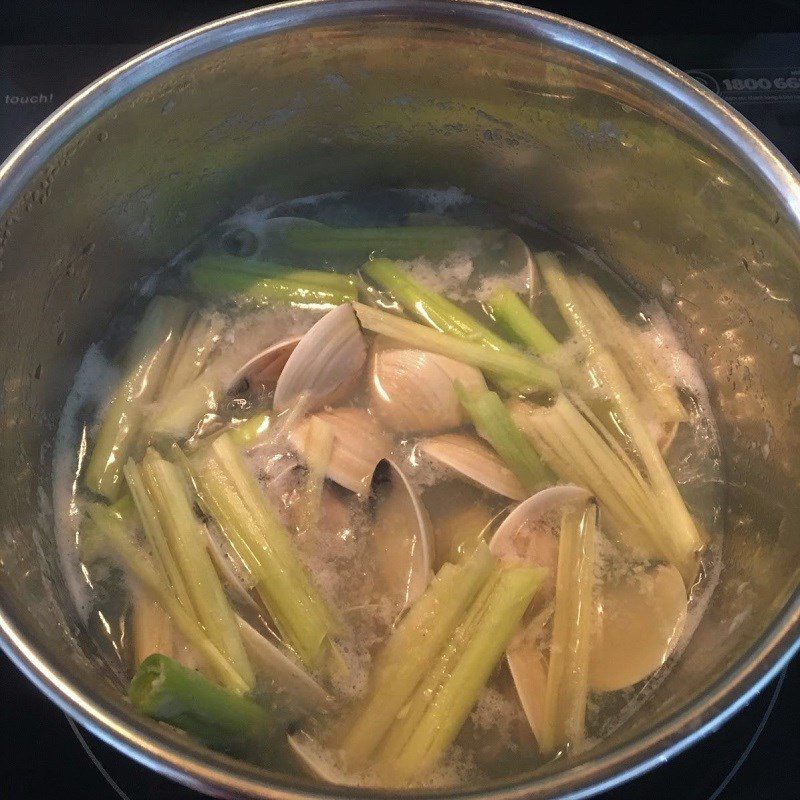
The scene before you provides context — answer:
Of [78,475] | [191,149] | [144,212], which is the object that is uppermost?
[191,149]

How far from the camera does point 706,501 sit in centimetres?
143

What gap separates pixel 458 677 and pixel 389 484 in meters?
0.31

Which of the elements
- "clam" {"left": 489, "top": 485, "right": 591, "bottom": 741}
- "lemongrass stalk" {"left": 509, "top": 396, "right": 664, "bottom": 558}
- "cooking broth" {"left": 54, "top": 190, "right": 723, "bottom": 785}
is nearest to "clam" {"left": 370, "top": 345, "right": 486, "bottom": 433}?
"cooking broth" {"left": 54, "top": 190, "right": 723, "bottom": 785}

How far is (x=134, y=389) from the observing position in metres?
1.44

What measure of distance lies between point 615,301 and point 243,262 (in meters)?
0.78

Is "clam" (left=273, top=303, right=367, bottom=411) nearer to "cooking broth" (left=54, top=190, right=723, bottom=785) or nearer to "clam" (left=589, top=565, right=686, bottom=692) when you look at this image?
"cooking broth" (left=54, top=190, right=723, bottom=785)

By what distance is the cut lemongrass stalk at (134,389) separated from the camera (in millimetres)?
1358

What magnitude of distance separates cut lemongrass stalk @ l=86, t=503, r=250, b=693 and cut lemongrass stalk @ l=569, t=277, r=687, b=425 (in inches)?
34.8

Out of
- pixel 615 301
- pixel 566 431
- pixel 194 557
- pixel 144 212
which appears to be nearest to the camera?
pixel 194 557

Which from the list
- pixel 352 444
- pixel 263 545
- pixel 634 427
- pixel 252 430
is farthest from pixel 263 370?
pixel 634 427

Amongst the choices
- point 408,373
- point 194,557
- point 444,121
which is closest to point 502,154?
point 444,121

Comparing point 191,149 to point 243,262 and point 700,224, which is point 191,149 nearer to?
point 243,262

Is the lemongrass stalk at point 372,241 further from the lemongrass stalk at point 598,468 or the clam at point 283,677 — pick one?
the clam at point 283,677

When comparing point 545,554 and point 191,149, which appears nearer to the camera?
point 545,554
